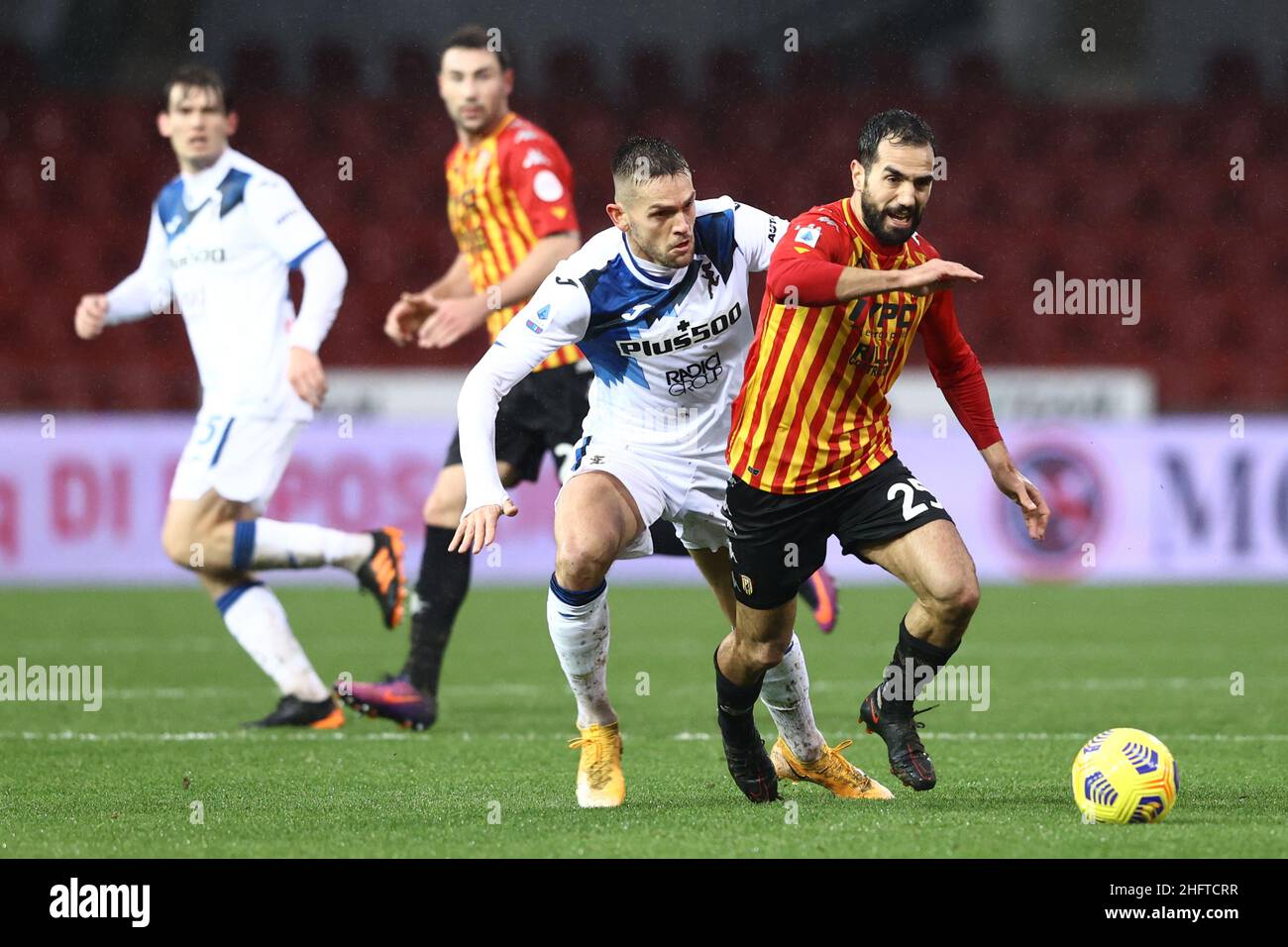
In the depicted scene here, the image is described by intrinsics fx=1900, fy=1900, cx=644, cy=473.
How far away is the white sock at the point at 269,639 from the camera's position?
23.2 ft

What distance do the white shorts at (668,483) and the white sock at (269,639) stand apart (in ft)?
6.50

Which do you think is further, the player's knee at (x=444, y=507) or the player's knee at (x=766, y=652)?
the player's knee at (x=444, y=507)

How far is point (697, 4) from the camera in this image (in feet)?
65.5

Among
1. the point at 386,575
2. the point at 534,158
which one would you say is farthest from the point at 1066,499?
the point at 386,575

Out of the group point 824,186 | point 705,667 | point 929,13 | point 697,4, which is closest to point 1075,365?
point 824,186

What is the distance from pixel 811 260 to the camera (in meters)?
4.70

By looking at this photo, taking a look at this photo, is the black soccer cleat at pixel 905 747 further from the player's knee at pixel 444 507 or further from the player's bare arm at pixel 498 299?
the player's knee at pixel 444 507

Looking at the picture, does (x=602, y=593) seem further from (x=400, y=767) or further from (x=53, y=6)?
(x=53, y=6)

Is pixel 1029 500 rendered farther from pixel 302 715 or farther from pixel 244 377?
pixel 244 377

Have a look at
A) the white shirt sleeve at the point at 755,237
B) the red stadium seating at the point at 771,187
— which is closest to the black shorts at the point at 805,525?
the white shirt sleeve at the point at 755,237

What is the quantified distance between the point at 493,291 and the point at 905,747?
2.65 metres

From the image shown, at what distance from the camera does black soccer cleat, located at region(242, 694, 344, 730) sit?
280 inches
